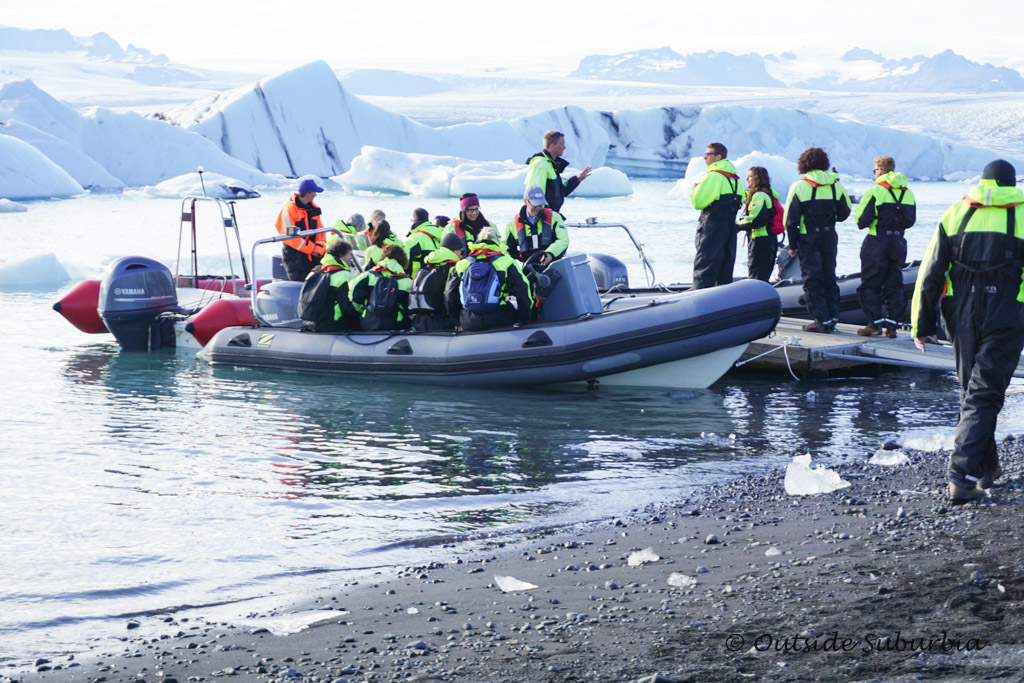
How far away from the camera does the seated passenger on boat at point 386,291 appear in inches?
292

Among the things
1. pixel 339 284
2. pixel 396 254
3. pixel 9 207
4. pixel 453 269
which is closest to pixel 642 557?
pixel 453 269

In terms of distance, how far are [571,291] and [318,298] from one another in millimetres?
1855

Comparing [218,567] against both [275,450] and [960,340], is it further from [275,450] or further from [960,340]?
[960,340]

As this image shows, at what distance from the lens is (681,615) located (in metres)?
3.10

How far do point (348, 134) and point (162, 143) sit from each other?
5489 millimetres

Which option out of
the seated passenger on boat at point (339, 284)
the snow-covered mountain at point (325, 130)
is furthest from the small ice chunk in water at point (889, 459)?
the snow-covered mountain at point (325, 130)

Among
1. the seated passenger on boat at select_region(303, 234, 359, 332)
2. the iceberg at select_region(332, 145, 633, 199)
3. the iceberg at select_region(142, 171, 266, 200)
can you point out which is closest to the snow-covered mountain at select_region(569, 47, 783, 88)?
the iceberg at select_region(332, 145, 633, 199)

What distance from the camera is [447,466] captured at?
550 centimetres

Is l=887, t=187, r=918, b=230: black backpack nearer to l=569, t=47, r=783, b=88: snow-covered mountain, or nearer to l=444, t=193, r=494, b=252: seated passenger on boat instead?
l=444, t=193, r=494, b=252: seated passenger on boat

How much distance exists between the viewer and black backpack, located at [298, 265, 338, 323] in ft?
25.2

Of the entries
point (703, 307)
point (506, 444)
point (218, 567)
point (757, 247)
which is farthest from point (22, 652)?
point (757, 247)

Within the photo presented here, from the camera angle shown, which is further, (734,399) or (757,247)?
(757,247)

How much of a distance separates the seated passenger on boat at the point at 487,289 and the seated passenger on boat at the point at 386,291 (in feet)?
1.16

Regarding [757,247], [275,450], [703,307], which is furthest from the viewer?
[757,247]
